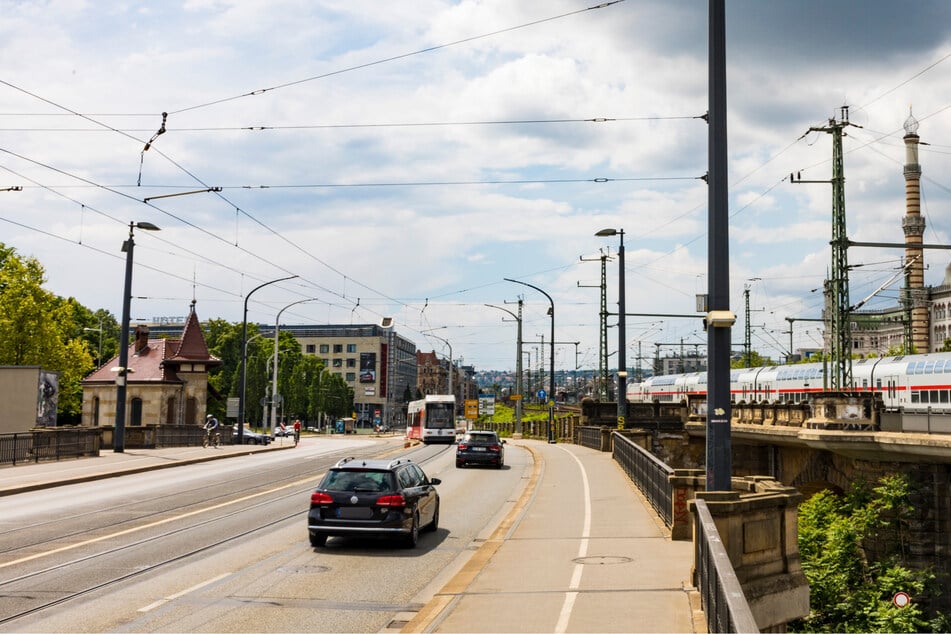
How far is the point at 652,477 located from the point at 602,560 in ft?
25.5

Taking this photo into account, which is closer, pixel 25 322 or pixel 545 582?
pixel 545 582

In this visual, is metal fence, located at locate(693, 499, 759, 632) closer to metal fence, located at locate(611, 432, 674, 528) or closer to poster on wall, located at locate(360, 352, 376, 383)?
metal fence, located at locate(611, 432, 674, 528)

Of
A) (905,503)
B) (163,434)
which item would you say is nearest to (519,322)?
(163,434)

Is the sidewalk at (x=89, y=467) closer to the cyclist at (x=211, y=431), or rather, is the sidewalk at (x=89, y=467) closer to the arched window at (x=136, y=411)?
the cyclist at (x=211, y=431)

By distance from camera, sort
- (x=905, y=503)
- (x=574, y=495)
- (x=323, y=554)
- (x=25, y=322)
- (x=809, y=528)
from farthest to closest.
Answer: (x=25, y=322) < (x=809, y=528) < (x=905, y=503) < (x=574, y=495) < (x=323, y=554)

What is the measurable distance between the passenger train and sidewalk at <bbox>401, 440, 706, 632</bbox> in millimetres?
18685

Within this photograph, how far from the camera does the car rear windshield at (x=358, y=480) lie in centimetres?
1553

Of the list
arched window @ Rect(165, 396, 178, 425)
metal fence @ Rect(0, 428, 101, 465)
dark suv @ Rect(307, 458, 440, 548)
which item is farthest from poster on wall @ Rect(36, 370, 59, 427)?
dark suv @ Rect(307, 458, 440, 548)

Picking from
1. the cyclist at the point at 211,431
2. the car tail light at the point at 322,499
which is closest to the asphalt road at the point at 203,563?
the car tail light at the point at 322,499

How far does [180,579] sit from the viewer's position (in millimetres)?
12406

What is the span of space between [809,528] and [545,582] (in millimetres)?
24795

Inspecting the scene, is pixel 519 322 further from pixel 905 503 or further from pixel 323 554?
pixel 323 554

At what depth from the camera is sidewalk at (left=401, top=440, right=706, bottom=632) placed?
9.85m

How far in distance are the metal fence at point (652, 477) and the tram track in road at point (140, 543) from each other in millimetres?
7613
